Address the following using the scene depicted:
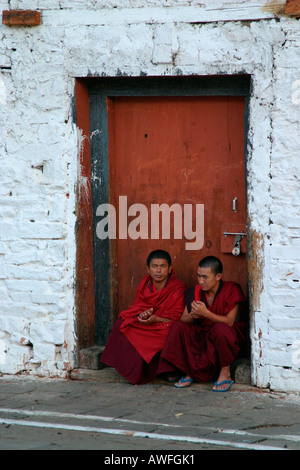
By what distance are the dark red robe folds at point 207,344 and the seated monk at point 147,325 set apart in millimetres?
153

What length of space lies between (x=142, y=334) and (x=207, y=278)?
Answer: 70 centimetres

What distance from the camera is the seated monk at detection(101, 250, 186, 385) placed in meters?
6.18

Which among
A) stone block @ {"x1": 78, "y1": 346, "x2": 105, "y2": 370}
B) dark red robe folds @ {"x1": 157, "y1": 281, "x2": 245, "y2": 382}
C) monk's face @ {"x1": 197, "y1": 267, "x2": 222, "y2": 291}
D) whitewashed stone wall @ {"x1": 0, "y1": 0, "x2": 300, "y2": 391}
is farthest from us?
stone block @ {"x1": 78, "y1": 346, "x2": 105, "y2": 370}

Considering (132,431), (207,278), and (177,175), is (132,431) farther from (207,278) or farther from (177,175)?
(177,175)

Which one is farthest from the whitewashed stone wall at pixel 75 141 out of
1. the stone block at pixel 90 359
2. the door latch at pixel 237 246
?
the door latch at pixel 237 246

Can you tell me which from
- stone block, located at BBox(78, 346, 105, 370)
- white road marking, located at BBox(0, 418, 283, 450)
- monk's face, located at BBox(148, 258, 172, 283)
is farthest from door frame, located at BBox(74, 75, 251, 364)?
white road marking, located at BBox(0, 418, 283, 450)

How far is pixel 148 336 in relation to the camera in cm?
622

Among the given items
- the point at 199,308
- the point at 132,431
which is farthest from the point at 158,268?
the point at 132,431

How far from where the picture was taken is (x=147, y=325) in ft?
20.4

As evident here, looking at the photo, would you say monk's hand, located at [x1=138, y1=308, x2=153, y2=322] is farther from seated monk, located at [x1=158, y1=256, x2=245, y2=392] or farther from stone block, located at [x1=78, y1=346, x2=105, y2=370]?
stone block, located at [x1=78, y1=346, x2=105, y2=370]

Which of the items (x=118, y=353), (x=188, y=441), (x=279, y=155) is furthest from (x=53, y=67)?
(x=188, y=441)

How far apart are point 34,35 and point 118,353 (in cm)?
266

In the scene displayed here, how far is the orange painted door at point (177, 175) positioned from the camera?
624cm

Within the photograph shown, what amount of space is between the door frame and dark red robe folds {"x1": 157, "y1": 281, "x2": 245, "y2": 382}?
0.77m
